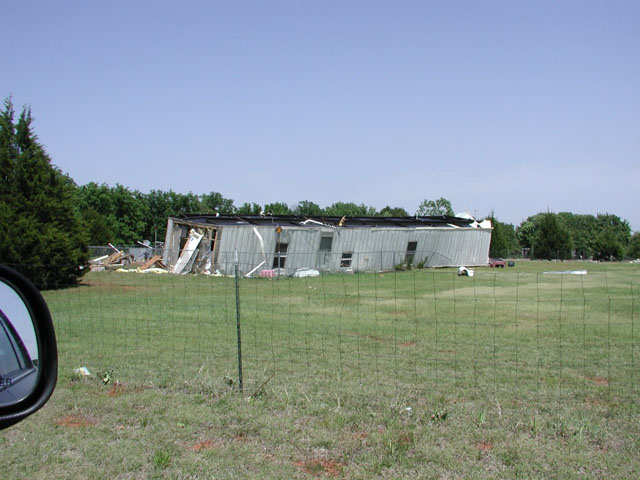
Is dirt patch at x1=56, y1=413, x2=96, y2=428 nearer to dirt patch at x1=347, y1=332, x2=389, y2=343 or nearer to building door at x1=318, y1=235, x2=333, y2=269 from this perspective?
dirt patch at x1=347, y1=332, x2=389, y2=343

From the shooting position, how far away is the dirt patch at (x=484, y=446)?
488cm

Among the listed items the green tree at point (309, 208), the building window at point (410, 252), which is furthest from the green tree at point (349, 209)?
the building window at point (410, 252)

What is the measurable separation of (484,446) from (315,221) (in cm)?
3138

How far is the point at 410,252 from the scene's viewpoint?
37.5m

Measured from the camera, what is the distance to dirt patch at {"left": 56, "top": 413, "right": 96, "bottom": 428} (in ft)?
18.0

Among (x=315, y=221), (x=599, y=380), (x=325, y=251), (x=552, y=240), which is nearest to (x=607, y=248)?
(x=552, y=240)

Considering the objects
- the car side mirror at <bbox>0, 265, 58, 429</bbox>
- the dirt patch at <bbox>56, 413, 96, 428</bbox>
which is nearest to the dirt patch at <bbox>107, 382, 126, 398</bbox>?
the dirt patch at <bbox>56, 413, 96, 428</bbox>

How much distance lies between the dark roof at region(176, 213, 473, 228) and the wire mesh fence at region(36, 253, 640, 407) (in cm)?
1579

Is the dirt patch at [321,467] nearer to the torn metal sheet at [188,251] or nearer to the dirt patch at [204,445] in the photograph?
the dirt patch at [204,445]

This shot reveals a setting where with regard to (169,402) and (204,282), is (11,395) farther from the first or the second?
(204,282)

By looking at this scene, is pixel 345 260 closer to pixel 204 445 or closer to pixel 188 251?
pixel 188 251

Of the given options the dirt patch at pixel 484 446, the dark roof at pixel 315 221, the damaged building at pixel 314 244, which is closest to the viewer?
the dirt patch at pixel 484 446

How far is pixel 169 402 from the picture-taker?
613 cm

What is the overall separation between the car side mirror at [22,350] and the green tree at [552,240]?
56.0m
